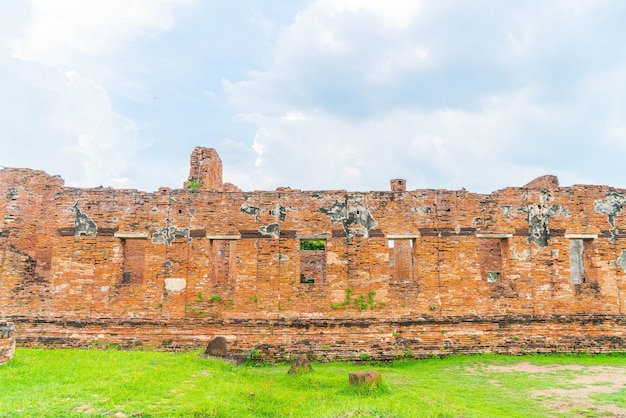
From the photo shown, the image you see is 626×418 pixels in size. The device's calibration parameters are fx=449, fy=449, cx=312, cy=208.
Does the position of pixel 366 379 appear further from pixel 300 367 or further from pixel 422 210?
pixel 422 210

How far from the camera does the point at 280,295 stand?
13.1m

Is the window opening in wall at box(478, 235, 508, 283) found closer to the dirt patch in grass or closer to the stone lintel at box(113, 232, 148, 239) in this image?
the dirt patch in grass

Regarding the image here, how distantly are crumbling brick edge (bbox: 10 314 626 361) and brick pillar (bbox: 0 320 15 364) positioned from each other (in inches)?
146

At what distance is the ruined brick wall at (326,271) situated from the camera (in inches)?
503

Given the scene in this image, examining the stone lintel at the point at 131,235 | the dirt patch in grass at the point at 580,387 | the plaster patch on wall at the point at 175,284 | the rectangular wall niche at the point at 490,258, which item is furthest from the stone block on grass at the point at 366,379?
the rectangular wall niche at the point at 490,258

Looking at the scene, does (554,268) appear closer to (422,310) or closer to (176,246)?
(422,310)

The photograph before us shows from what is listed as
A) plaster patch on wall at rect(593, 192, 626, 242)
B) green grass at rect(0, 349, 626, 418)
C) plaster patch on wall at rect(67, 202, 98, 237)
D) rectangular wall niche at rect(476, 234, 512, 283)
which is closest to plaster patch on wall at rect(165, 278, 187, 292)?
green grass at rect(0, 349, 626, 418)

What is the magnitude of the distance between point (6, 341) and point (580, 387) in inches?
456

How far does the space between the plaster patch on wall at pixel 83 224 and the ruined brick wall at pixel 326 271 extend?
0.10 feet

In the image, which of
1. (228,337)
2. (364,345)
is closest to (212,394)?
(228,337)

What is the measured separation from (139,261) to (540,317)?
15608mm

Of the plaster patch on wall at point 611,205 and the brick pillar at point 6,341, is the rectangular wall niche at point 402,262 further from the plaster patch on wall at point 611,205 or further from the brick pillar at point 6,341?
the brick pillar at point 6,341

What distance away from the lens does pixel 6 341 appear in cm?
890

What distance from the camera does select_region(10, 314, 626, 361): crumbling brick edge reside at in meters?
12.6
